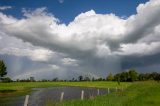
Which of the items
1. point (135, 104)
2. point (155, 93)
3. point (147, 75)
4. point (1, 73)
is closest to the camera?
point (135, 104)

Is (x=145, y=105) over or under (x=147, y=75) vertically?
under

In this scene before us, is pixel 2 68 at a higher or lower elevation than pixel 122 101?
higher

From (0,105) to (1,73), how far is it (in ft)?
284

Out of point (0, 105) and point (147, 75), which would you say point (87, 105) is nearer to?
point (0, 105)

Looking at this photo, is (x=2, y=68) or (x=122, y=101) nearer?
(x=122, y=101)

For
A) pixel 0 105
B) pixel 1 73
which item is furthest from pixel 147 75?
pixel 0 105

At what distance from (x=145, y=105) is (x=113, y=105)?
158 inches

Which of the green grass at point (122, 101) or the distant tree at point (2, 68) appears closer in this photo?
the green grass at point (122, 101)

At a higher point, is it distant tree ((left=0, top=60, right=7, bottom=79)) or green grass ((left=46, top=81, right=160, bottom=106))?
distant tree ((left=0, top=60, right=7, bottom=79))

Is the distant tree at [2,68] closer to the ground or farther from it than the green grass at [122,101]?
farther from it

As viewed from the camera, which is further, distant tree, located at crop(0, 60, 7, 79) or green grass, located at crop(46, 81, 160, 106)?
distant tree, located at crop(0, 60, 7, 79)

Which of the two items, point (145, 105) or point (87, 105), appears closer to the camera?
point (87, 105)

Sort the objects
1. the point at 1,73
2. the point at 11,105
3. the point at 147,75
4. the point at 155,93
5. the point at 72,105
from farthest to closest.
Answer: the point at 147,75 < the point at 1,73 < the point at 11,105 < the point at 155,93 < the point at 72,105

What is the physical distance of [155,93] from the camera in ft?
136
